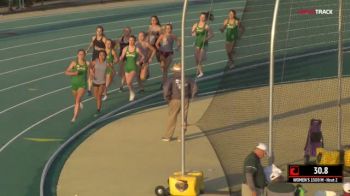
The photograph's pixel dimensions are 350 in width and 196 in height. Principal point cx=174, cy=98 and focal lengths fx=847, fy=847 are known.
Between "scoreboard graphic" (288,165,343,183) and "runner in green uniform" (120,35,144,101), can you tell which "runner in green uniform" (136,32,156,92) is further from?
"scoreboard graphic" (288,165,343,183)

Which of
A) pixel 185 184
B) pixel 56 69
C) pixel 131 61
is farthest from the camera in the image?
pixel 56 69

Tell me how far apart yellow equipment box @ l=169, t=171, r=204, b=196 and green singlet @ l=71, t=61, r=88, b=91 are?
5579 millimetres

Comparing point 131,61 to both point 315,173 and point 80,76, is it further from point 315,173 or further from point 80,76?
point 315,173

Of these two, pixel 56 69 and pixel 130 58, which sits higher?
pixel 130 58

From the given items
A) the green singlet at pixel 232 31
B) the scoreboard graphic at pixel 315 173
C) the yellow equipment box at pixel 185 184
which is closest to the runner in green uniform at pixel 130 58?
the green singlet at pixel 232 31

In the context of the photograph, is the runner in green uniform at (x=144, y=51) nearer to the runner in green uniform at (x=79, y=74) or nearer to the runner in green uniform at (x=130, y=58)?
the runner in green uniform at (x=130, y=58)

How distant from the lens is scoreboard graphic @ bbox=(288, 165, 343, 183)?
12.6 m

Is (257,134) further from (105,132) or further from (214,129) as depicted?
(105,132)

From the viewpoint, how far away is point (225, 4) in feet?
135

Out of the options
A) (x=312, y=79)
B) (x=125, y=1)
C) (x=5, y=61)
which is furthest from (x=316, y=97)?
(x=125, y=1)

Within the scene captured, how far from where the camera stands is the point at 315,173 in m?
12.6

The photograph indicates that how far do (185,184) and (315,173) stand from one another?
213 cm

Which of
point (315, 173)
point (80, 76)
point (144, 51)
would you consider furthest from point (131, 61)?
point (315, 173)

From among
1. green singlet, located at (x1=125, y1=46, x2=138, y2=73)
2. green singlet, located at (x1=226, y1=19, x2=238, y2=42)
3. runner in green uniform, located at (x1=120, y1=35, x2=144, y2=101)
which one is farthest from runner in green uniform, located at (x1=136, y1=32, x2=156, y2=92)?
green singlet, located at (x1=226, y1=19, x2=238, y2=42)
